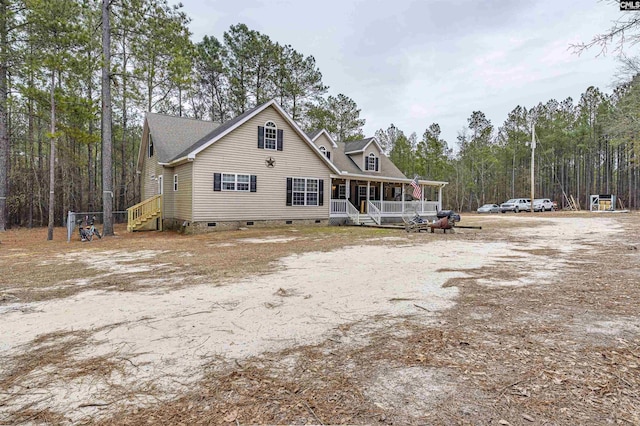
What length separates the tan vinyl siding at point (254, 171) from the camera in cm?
1516

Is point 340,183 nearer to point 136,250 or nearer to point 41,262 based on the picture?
point 136,250

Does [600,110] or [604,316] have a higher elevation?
[600,110]

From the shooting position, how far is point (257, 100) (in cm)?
2833

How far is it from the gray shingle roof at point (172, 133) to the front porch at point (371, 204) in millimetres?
8898

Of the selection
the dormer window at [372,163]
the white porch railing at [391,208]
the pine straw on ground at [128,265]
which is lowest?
the pine straw on ground at [128,265]

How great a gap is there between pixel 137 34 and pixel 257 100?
49.2 ft

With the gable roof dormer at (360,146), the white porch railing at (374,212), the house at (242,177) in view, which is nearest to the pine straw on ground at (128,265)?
the house at (242,177)

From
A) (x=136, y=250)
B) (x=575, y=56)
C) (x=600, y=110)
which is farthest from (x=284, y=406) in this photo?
(x=600, y=110)

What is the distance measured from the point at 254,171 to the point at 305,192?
10.6 feet

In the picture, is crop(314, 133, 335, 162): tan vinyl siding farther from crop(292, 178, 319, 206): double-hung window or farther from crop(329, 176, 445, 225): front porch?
crop(292, 178, 319, 206): double-hung window

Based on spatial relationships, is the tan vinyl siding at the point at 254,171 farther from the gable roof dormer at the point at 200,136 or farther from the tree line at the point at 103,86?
the tree line at the point at 103,86

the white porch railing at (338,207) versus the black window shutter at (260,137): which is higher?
the black window shutter at (260,137)

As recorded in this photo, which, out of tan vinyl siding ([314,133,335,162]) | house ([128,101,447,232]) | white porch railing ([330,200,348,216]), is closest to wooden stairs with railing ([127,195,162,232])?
house ([128,101,447,232])

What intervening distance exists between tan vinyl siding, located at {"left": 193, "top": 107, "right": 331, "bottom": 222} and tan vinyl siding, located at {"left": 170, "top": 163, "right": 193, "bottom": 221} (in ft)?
1.66
